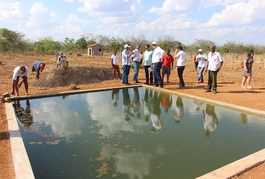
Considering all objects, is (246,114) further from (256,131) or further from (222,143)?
(222,143)

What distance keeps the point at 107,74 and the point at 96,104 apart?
507 centimetres

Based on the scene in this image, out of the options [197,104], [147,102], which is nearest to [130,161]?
[147,102]

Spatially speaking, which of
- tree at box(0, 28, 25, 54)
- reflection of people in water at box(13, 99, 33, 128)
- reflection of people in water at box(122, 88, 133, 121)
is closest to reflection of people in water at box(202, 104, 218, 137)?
reflection of people in water at box(122, 88, 133, 121)

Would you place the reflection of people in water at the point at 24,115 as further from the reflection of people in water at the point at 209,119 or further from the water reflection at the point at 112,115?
the reflection of people in water at the point at 209,119

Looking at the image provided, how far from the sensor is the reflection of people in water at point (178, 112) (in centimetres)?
516

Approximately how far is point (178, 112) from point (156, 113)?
0.54m

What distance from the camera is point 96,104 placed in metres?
6.34

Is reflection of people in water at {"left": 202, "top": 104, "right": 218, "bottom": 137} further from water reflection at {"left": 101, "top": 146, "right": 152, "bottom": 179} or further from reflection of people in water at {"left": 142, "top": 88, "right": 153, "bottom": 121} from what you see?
water reflection at {"left": 101, "top": 146, "right": 152, "bottom": 179}

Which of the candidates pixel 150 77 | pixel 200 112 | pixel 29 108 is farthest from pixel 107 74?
pixel 200 112

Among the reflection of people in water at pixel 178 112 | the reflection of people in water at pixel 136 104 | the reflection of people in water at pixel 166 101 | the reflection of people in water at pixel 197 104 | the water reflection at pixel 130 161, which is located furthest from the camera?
the reflection of people in water at pixel 166 101

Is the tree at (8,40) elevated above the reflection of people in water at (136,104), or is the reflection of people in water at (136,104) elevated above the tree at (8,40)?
the tree at (8,40)

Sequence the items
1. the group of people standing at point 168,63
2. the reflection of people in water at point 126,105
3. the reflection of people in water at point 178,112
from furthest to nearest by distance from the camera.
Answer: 1. the group of people standing at point 168,63
2. the reflection of people in water at point 126,105
3. the reflection of people in water at point 178,112

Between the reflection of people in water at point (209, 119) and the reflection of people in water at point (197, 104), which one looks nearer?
the reflection of people in water at point (209, 119)

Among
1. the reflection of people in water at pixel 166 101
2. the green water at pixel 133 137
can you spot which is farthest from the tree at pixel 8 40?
the green water at pixel 133 137
